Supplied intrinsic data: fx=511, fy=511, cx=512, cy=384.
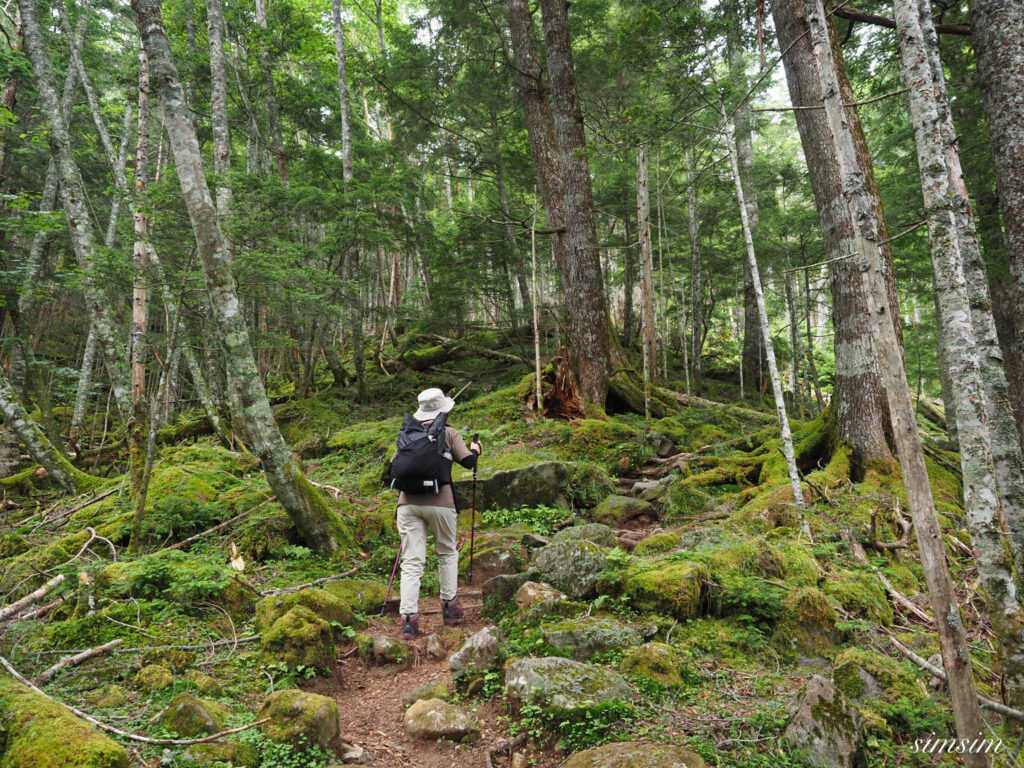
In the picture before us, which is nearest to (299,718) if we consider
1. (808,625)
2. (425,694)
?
(425,694)

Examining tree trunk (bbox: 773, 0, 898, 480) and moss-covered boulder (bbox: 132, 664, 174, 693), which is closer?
moss-covered boulder (bbox: 132, 664, 174, 693)

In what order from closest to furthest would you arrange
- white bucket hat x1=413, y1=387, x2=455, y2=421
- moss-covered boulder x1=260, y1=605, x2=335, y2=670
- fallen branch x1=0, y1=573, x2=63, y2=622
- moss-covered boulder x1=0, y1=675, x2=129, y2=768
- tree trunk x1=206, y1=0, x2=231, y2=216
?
1. moss-covered boulder x1=0, y1=675, x2=129, y2=768
2. moss-covered boulder x1=260, y1=605, x2=335, y2=670
3. fallen branch x1=0, y1=573, x2=63, y2=622
4. white bucket hat x1=413, y1=387, x2=455, y2=421
5. tree trunk x1=206, y1=0, x2=231, y2=216

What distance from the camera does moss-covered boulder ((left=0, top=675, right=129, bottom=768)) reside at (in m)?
2.20

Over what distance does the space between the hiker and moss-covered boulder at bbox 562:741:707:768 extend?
7.88 feet

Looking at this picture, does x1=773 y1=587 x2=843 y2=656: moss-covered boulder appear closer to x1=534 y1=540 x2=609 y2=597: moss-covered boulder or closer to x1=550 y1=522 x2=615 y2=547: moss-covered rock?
x1=534 y1=540 x2=609 y2=597: moss-covered boulder

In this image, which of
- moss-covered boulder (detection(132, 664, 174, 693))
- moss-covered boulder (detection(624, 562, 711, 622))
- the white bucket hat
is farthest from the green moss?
moss-covered boulder (detection(132, 664, 174, 693))

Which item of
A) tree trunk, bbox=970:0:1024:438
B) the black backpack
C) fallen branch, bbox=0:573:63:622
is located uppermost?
tree trunk, bbox=970:0:1024:438

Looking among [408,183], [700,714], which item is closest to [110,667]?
[700,714]

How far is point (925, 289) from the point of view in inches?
542

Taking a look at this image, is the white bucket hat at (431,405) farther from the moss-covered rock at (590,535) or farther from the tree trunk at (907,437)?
the tree trunk at (907,437)

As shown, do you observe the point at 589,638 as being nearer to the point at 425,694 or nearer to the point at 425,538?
the point at 425,694

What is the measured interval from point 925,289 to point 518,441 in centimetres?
1239

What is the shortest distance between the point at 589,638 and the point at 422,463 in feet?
6.90

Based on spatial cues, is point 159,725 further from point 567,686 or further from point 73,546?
point 73,546
